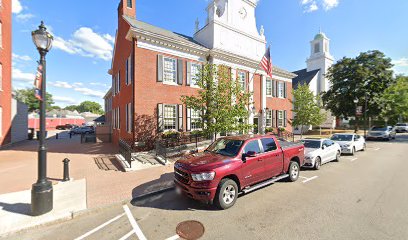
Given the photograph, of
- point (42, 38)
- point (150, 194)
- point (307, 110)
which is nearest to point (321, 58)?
point (307, 110)

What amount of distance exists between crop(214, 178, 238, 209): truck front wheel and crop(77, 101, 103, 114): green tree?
124 metres

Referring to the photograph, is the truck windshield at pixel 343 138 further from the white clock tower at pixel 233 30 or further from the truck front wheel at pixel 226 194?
the truck front wheel at pixel 226 194

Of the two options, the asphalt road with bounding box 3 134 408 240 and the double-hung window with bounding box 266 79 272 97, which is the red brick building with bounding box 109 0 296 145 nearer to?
the double-hung window with bounding box 266 79 272 97

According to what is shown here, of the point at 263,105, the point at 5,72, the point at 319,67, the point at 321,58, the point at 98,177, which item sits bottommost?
the point at 98,177

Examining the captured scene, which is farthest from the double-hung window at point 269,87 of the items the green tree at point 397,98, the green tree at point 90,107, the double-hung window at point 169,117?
the green tree at point 90,107

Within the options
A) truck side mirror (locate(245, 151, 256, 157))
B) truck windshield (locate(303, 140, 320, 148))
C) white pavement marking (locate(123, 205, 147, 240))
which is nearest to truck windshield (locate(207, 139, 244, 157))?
truck side mirror (locate(245, 151, 256, 157))

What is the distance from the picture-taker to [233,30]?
17594mm

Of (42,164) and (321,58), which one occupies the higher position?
(321,58)

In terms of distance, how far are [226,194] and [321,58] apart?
46.0m

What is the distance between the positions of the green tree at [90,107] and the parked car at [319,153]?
122m

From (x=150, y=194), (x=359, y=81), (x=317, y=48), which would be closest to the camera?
(x=150, y=194)

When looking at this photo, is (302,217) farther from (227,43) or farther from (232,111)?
(227,43)

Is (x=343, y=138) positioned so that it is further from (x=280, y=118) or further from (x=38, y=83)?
(x=38, y=83)

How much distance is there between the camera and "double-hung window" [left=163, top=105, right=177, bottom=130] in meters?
13.6
